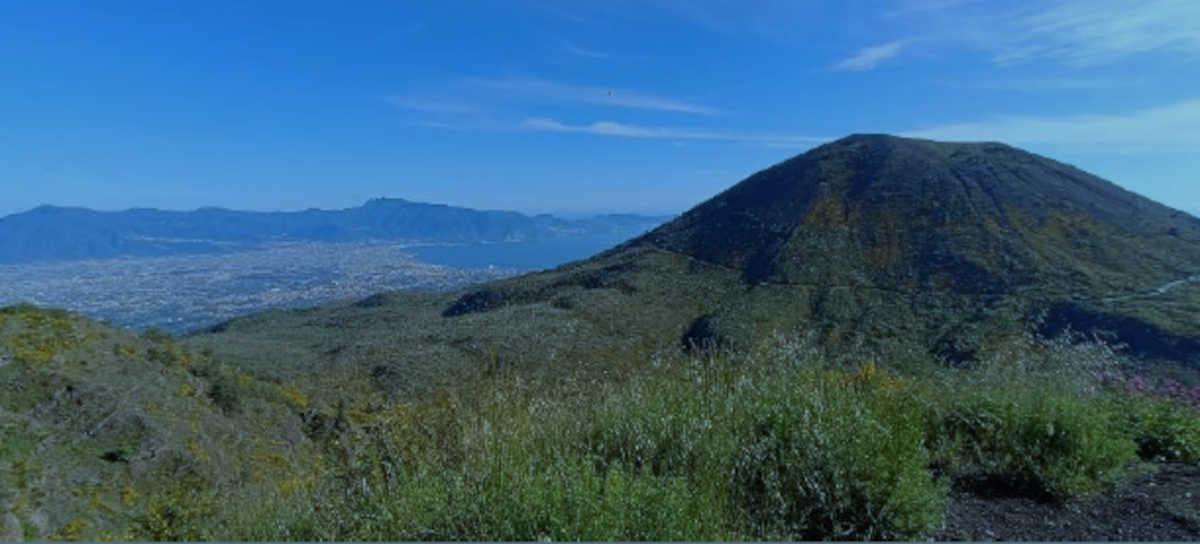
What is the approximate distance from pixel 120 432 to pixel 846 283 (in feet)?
189

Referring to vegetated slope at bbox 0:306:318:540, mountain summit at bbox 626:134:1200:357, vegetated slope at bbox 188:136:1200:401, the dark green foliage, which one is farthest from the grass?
the dark green foliage

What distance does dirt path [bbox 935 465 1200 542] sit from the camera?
389cm

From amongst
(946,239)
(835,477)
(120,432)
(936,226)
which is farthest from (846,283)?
(835,477)

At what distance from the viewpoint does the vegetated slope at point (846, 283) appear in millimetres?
43344

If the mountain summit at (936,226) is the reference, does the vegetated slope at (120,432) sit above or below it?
below

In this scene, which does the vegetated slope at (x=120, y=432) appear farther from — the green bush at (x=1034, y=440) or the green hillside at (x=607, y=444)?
the green bush at (x=1034, y=440)

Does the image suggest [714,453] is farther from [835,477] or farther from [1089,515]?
[1089,515]

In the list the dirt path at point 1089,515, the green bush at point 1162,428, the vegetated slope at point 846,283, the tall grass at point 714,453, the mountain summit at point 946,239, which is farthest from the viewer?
the mountain summit at point 946,239

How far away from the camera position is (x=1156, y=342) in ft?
138

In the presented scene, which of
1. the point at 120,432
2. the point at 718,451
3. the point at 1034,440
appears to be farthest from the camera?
the point at 120,432

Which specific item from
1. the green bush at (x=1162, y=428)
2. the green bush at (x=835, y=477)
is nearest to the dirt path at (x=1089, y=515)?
the green bush at (x=835, y=477)

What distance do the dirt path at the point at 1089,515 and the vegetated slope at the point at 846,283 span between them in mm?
26035

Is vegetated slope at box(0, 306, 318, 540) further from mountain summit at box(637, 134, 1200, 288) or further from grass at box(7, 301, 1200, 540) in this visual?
mountain summit at box(637, 134, 1200, 288)

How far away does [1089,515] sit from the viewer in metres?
4.13
